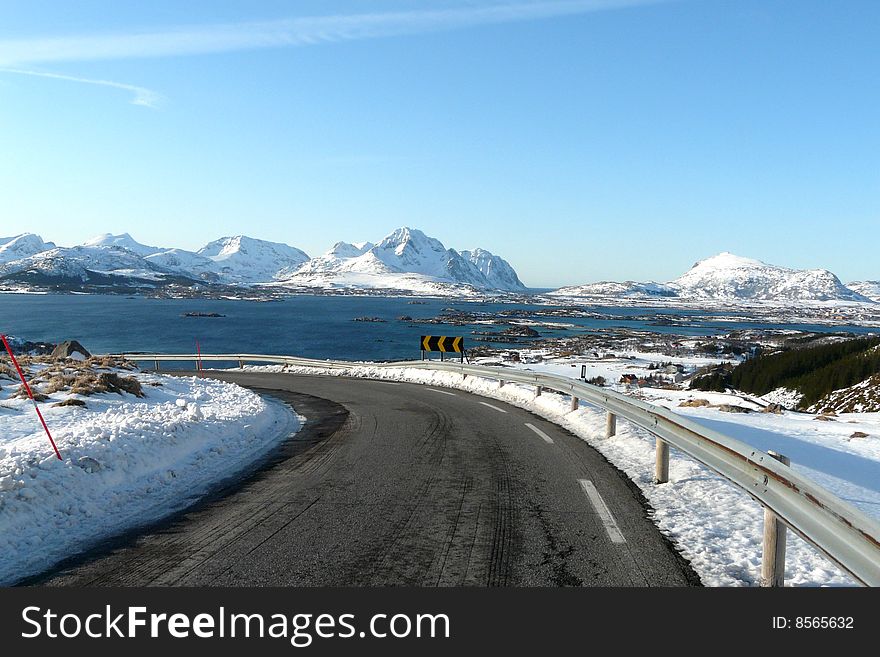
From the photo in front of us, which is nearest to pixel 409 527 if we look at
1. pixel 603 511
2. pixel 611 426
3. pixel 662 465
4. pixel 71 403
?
pixel 603 511

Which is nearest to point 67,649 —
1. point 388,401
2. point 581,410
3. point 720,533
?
point 720,533

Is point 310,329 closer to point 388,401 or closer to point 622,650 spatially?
point 388,401

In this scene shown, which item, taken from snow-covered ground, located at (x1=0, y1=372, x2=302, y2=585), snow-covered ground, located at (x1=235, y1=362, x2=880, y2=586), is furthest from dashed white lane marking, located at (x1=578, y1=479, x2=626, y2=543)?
snow-covered ground, located at (x1=0, y1=372, x2=302, y2=585)

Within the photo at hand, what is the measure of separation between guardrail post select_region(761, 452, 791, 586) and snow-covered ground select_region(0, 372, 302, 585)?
579 cm

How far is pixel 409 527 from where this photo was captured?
5.61m

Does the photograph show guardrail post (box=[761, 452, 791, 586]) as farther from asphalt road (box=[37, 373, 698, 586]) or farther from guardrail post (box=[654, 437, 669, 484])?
guardrail post (box=[654, 437, 669, 484])

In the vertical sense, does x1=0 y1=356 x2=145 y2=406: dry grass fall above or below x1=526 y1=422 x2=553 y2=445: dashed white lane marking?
above

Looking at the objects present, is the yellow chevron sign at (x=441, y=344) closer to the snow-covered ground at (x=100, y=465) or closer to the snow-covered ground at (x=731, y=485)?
the snow-covered ground at (x=731, y=485)

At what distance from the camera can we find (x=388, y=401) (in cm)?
1759

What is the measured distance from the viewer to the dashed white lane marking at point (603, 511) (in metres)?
5.42

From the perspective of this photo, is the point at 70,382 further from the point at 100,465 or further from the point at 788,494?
the point at 788,494

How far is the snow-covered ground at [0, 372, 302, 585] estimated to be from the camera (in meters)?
5.38

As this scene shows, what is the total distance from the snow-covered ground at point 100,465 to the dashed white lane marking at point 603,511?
4721 millimetres

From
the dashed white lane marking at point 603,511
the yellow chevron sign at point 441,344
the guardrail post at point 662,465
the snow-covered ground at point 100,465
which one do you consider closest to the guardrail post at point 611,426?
the guardrail post at point 662,465
